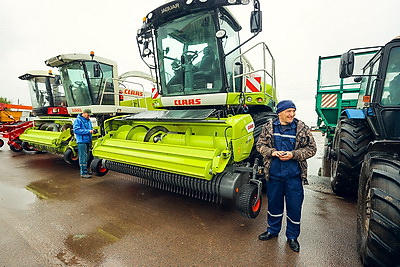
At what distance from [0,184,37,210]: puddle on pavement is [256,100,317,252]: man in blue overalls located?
3.56m

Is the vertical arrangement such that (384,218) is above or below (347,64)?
below

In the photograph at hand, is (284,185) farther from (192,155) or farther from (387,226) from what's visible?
→ (192,155)

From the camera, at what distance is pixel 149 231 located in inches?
101

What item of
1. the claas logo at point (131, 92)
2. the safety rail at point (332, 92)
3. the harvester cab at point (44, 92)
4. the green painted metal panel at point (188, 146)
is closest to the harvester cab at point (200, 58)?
the green painted metal panel at point (188, 146)

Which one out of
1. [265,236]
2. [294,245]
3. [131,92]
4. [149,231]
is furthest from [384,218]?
[131,92]

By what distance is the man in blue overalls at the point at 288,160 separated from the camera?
85.7 inches

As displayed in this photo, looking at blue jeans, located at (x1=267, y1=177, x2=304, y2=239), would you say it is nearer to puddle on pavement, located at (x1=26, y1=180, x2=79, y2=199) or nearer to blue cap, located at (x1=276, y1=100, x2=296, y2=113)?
blue cap, located at (x1=276, y1=100, x2=296, y2=113)

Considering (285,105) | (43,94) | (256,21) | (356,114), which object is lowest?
(356,114)

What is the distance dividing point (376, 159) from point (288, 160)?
730mm

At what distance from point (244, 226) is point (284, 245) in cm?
52

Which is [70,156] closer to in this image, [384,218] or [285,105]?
[285,105]

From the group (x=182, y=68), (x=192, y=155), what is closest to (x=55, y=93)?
(x=182, y=68)

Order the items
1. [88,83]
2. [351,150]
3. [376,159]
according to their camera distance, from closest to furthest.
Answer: [376,159] < [351,150] < [88,83]

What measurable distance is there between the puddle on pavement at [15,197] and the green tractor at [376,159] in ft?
14.0
